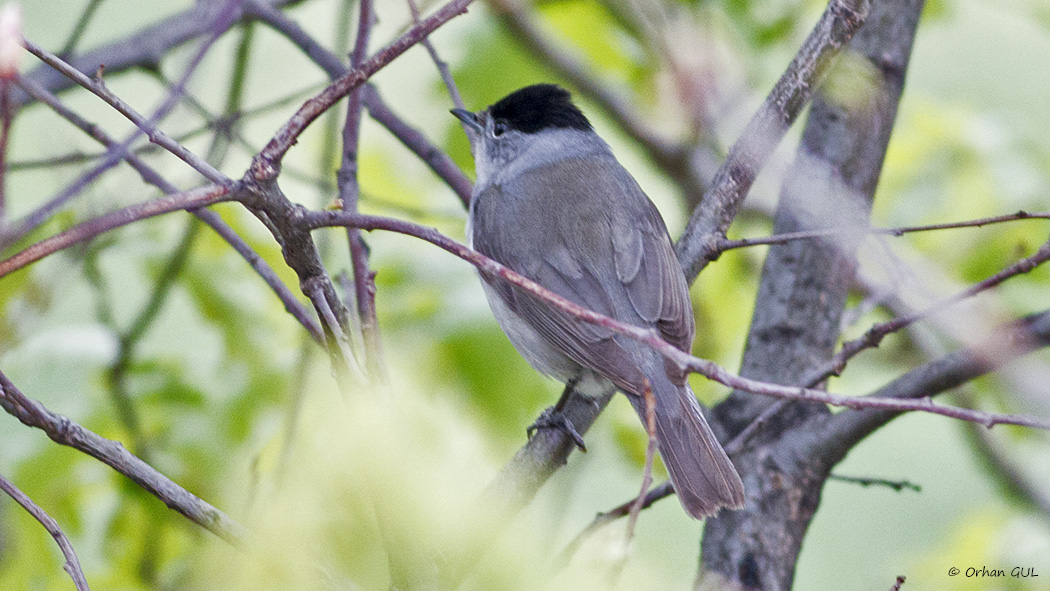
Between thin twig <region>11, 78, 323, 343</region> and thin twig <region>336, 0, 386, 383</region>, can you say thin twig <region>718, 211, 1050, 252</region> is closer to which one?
thin twig <region>336, 0, 386, 383</region>

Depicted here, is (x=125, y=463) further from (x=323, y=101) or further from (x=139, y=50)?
(x=139, y=50)

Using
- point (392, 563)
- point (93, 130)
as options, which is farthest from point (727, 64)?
point (392, 563)

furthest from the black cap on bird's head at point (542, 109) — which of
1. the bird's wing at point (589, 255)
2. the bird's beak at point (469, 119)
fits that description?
the bird's wing at point (589, 255)

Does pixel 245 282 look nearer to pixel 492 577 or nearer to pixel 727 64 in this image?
pixel 492 577

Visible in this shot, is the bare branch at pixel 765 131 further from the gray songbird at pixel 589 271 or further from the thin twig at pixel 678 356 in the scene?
the thin twig at pixel 678 356

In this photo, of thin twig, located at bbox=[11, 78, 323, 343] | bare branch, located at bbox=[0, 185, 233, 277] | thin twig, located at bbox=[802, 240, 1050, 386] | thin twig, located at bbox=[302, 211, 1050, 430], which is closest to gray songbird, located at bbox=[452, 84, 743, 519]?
thin twig, located at bbox=[802, 240, 1050, 386]

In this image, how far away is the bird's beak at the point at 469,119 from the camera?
3.34m

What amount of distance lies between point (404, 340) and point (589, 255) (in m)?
0.59

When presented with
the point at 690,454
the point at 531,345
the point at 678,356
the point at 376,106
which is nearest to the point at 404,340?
the point at 531,345

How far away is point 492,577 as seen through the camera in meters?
1.63

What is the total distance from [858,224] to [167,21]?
2.31m

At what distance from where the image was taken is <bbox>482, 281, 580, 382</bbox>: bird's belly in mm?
→ 2811

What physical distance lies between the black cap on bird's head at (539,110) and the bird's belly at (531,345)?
2.76 feet

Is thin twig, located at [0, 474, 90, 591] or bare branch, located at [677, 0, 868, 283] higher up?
bare branch, located at [677, 0, 868, 283]
